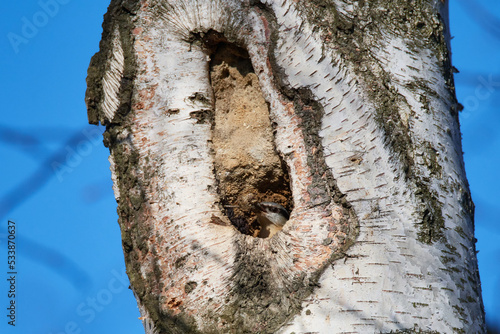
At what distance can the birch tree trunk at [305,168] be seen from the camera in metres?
1.77

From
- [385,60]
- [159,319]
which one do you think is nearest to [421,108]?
[385,60]

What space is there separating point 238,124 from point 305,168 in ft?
2.47

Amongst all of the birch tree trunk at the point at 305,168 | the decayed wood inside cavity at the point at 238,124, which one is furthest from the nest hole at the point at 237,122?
the birch tree trunk at the point at 305,168

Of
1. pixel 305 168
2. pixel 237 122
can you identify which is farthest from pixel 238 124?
pixel 305 168

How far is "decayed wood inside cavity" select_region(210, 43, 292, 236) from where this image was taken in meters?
2.57

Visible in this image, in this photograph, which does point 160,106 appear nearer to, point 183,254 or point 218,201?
point 218,201

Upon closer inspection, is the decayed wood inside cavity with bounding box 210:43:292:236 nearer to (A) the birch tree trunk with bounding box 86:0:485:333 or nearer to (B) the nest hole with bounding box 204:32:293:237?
(B) the nest hole with bounding box 204:32:293:237

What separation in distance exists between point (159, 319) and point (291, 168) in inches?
32.3

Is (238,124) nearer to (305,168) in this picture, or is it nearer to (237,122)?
(237,122)

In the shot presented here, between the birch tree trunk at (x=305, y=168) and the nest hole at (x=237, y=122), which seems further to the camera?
the nest hole at (x=237, y=122)

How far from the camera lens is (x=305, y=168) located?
202 cm

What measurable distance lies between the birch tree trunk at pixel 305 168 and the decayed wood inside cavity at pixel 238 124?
13 cm

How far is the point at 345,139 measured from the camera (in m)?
1.92

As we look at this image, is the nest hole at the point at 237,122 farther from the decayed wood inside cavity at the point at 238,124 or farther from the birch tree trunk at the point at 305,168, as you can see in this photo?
the birch tree trunk at the point at 305,168
